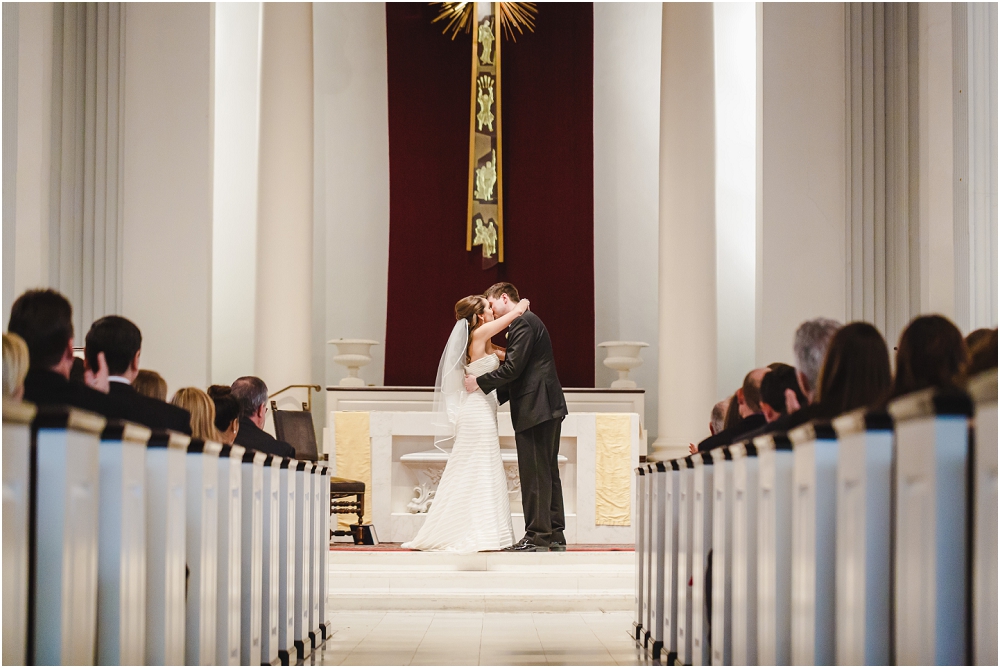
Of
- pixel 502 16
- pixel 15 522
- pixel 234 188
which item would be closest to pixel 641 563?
pixel 15 522

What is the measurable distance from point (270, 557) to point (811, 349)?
6.65ft

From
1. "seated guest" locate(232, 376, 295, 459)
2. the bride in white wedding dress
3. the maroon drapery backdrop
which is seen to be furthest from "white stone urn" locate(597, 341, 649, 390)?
"seated guest" locate(232, 376, 295, 459)

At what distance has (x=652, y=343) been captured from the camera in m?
11.5

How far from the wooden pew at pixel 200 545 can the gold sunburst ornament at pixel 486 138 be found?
800 centimetres

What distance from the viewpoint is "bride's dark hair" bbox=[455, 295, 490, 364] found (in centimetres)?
727

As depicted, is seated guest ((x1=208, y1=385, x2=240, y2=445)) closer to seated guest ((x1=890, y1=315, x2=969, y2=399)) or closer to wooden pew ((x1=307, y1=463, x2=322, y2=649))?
wooden pew ((x1=307, y1=463, x2=322, y2=649))

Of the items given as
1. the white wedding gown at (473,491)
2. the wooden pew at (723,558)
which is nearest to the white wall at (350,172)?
the white wedding gown at (473,491)

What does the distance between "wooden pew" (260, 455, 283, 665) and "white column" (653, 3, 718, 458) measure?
20.3 feet

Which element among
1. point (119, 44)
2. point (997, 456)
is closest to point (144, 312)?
point (119, 44)

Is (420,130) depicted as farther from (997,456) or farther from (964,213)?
(997,456)

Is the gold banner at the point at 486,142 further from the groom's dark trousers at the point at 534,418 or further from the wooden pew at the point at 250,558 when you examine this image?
the wooden pew at the point at 250,558

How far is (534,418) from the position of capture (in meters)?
6.95

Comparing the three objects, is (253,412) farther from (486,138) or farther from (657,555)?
(486,138)

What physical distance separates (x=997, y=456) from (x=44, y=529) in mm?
1833
